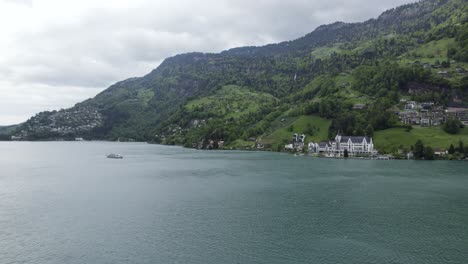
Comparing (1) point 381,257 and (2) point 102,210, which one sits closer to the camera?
(1) point 381,257

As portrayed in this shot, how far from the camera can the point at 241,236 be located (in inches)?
1658

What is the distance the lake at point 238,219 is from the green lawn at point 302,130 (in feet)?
273

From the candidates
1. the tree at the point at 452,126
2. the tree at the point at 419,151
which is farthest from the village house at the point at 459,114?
the tree at the point at 419,151

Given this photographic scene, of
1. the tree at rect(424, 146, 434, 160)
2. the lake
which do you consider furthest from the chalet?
the lake

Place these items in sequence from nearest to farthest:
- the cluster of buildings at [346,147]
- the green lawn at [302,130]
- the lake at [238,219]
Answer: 1. the lake at [238,219]
2. the cluster of buildings at [346,147]
3. the green lawn at [302,130]

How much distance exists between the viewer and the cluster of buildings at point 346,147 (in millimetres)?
145250

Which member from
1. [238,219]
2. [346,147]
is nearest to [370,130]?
[346,147]

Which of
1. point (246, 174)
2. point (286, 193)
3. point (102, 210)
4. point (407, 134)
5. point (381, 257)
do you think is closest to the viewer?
point (381, 257)

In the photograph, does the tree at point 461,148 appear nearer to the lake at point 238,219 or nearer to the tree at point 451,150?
the tree at point 451,150

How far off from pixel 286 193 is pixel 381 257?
33048mm

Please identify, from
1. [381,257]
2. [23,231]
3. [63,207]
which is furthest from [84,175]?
[381,257]

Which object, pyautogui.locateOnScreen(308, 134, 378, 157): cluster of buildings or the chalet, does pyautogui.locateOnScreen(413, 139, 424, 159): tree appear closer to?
pyautogui.locateOnScreen(308, 134, 378, 157): cluster of buildings

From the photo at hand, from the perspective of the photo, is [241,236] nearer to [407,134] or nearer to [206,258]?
[206,258]

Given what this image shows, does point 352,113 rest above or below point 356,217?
above
